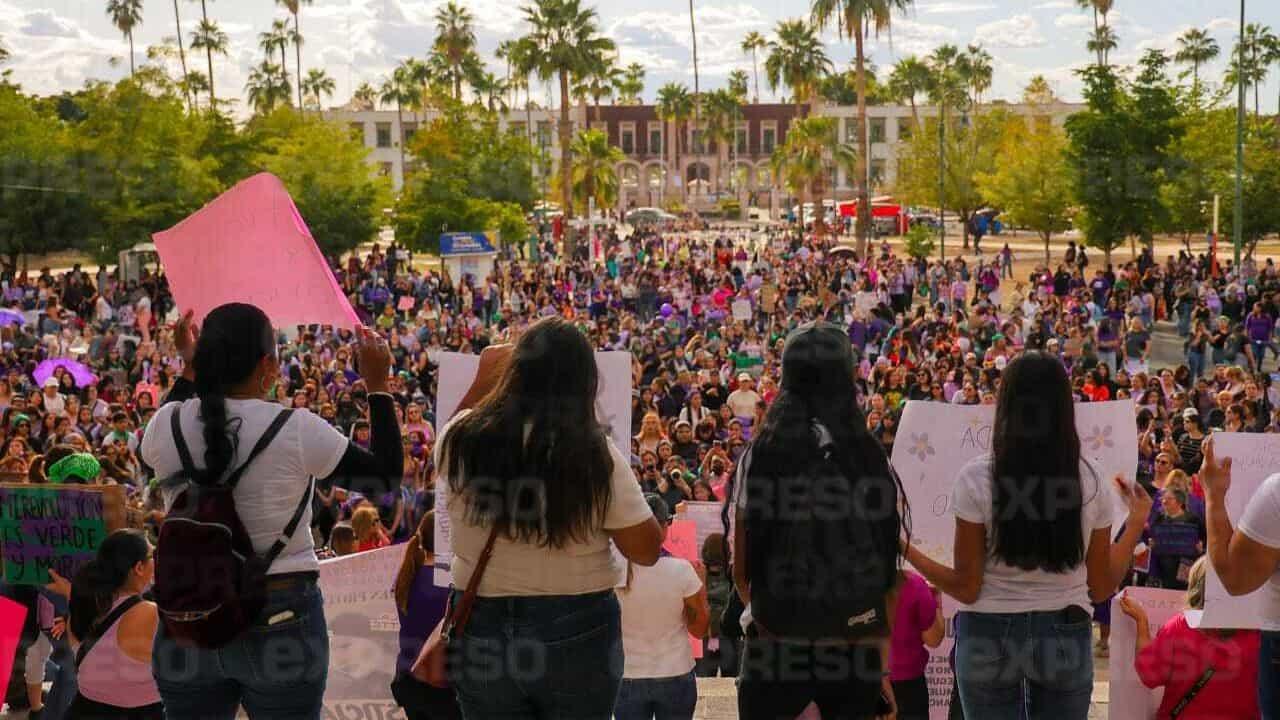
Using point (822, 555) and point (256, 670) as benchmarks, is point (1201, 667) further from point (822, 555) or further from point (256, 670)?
point (256, 670)

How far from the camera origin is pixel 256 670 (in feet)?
10.0

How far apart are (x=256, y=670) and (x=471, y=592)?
0.55 meters

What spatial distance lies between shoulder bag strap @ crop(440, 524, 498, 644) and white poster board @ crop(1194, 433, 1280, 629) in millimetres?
2462

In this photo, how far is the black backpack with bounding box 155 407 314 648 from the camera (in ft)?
9.66

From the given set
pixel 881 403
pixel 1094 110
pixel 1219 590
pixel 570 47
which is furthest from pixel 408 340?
pixel 570 47

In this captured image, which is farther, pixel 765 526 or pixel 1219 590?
pixel 1219 590

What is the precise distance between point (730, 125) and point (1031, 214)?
5684cm

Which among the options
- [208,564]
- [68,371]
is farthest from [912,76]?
[208,564]

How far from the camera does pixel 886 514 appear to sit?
3.07 meters

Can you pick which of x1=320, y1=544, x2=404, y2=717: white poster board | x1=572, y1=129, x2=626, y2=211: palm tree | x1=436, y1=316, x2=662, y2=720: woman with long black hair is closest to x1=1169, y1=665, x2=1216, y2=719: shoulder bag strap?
x1=436, y1=316, x2=662, y2=720: woman with long black hair

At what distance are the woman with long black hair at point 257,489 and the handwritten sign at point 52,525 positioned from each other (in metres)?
1.92

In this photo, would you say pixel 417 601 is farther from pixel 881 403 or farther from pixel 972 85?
pixel 972 85

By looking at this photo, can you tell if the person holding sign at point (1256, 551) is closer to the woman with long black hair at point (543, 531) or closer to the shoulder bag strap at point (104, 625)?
the woman with long black hair at point (543, 531)

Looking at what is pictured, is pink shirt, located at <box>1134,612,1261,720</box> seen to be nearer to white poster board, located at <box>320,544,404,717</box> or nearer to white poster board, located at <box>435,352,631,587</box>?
white poster board, located at <box>435,352,631,587</box>
